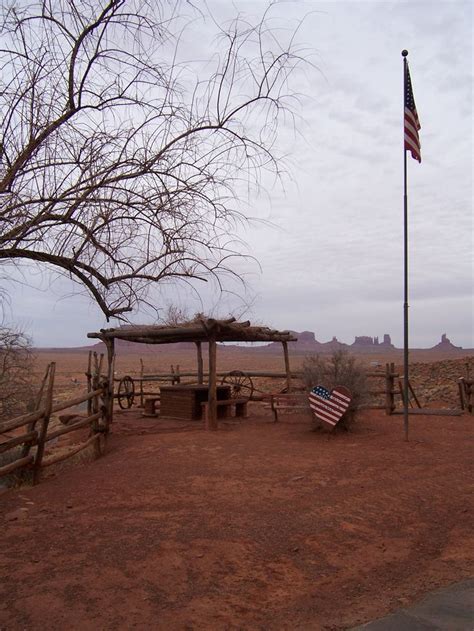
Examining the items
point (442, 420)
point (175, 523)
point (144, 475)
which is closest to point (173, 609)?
point (175, 523)

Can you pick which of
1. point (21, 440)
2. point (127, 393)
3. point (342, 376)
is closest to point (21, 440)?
point (21, 440)

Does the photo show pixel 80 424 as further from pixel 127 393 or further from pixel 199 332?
pixel 127 393

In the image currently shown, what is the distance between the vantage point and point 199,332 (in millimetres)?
12023

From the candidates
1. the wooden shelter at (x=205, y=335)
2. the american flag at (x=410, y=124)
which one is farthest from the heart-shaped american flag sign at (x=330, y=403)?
the american flag at (x=410, y=124)

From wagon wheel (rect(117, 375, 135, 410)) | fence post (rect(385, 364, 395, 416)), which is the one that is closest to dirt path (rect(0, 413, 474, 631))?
fence post (rect(385, 364, 395, 416))

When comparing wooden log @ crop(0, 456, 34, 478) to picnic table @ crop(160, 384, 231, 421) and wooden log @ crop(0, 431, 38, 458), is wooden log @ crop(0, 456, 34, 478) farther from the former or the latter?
picnic table @ crop(160, 384, 231, 421)

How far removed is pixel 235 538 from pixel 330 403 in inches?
230

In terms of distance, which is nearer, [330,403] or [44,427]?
[44,427]

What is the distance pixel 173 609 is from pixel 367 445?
6497 mm

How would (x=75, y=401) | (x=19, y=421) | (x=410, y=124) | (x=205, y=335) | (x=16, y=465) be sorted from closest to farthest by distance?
(x=19, y=421) < (x=16, y=465) < (x=75, y=401) < (x=410, y=124) < (x=205, y=335)

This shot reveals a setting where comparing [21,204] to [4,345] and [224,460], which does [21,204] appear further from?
[224,460]

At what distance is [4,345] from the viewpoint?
8.85m

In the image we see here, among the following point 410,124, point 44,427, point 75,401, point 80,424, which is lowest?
point 80,424

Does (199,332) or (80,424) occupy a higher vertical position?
(199,332)
